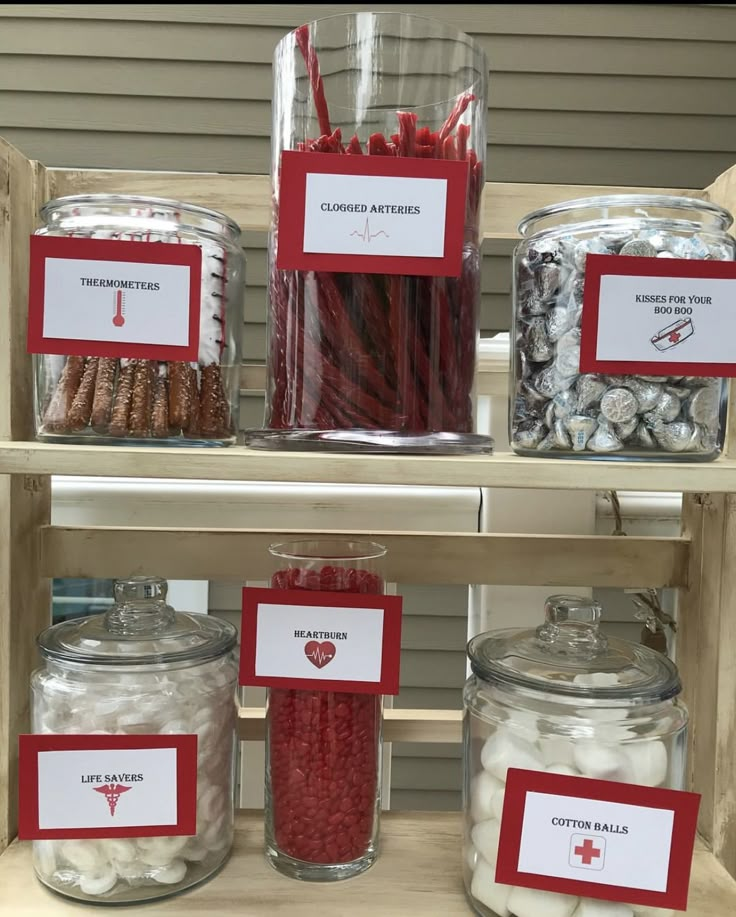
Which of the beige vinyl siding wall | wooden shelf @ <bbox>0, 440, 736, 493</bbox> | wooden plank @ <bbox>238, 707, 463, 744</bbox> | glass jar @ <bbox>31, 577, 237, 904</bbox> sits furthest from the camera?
the beige vinyl siding wall

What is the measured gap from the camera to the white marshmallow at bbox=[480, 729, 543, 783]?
0.58 metres

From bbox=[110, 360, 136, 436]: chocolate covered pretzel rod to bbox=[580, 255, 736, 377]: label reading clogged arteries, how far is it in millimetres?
349

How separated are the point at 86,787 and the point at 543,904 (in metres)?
0.38

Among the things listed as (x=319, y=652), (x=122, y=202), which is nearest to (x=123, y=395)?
(x=122, y=202)

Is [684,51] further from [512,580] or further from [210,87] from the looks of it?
[512,580]

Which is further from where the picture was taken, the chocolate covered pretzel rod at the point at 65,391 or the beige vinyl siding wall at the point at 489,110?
the beige vinyl siding wall at the point at 489,110

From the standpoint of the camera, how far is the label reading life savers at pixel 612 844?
555 mm

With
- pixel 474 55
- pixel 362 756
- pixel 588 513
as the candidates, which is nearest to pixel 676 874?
pixel 362 756

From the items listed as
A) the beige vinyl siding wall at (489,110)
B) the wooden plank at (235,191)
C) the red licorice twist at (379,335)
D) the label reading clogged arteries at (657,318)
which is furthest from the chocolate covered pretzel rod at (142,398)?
the beige vinyl siding wall at (489,110)

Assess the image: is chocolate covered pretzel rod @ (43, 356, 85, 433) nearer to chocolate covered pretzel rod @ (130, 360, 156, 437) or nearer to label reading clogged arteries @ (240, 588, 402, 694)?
chocolate covered pretzel rod @ (130, 360, 156, 437)

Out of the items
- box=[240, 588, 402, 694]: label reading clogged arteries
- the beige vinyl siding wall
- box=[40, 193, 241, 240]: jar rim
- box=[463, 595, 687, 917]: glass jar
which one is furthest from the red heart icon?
the beige vinyl siding wall

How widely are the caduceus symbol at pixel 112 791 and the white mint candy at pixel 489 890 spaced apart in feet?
1.00

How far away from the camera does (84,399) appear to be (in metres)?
0.56

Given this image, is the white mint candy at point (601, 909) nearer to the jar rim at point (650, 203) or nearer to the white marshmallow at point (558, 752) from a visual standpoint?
the white marshmallow at point (558, 752)
